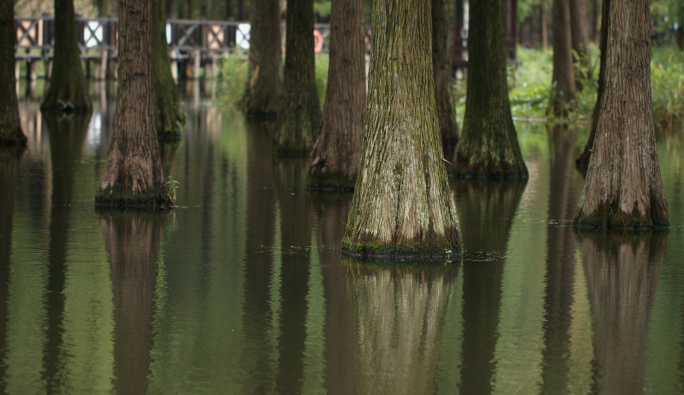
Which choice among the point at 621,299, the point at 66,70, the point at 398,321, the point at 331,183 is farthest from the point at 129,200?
the point at 66,70

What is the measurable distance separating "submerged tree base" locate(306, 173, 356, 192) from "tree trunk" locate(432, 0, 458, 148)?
5.43 metres

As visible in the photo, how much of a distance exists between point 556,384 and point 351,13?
8624 millimetres

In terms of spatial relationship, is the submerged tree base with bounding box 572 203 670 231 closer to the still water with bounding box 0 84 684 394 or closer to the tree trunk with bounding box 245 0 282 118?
the still water with bounding box 0 84 684 394

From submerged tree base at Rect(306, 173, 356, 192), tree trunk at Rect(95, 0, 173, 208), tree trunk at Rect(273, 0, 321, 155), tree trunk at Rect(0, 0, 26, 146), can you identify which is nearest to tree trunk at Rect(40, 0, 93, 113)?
tree trunk at Rect(0, 0, 26, 146)

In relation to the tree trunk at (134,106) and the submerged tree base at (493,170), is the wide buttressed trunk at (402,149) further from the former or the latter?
the submerged tree base at (493,170)

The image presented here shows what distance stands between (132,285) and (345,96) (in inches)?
248

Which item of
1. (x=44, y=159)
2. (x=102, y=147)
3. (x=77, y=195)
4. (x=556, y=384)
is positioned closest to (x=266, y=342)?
(x=556, y=384)

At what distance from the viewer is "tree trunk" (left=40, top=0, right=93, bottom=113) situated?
25.6 metres

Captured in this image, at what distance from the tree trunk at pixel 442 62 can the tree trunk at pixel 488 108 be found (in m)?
3.31

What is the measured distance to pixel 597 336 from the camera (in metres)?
6.35

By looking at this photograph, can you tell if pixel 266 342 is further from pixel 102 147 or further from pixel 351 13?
pixel 102 147

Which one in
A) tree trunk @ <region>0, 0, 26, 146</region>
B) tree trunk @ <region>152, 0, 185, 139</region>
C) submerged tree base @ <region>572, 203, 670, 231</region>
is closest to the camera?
submerged tree base @ <region>572, 203, 670, 231</region>

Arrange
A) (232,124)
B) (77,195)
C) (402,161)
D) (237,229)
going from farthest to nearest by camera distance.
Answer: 1. (232,124)
2. (77,195)
3. (237,229)
4. (402,161)

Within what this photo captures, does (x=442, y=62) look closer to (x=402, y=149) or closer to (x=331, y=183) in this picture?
(x=331, y=183)
